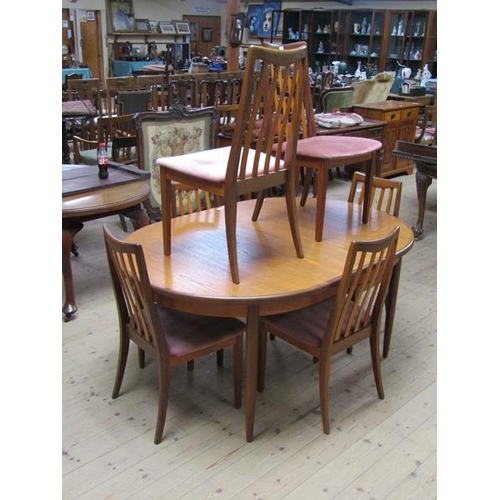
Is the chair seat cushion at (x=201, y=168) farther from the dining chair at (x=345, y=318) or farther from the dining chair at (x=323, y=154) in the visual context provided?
the dining chair at (x=345, y=318)

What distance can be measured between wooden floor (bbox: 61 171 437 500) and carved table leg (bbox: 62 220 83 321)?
68mm

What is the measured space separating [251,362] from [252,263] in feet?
1.36

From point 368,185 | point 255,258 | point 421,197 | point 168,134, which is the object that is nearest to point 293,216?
point 255,258

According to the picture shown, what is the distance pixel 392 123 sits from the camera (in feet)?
19.8

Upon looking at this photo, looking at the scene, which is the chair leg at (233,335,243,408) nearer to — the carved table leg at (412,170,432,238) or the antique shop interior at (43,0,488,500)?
the antique shop interior at (43,0,488,500)

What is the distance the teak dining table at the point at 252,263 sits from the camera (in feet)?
6.76

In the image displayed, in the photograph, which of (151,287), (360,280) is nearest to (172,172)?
(151,287)

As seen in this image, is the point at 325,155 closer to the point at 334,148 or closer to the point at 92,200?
the point at 334,148

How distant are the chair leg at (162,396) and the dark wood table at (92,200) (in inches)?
44.5

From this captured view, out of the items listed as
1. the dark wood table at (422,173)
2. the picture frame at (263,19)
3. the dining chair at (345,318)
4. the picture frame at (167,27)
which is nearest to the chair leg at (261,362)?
the dining chair at (345,318)

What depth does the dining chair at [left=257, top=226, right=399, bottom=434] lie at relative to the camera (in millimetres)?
2098

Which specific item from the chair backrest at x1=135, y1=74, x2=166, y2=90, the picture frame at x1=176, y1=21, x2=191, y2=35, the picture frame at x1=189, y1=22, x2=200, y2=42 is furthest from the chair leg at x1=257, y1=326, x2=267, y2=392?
the picture frame at x1=189, y1=22, x2=200, y2=42
